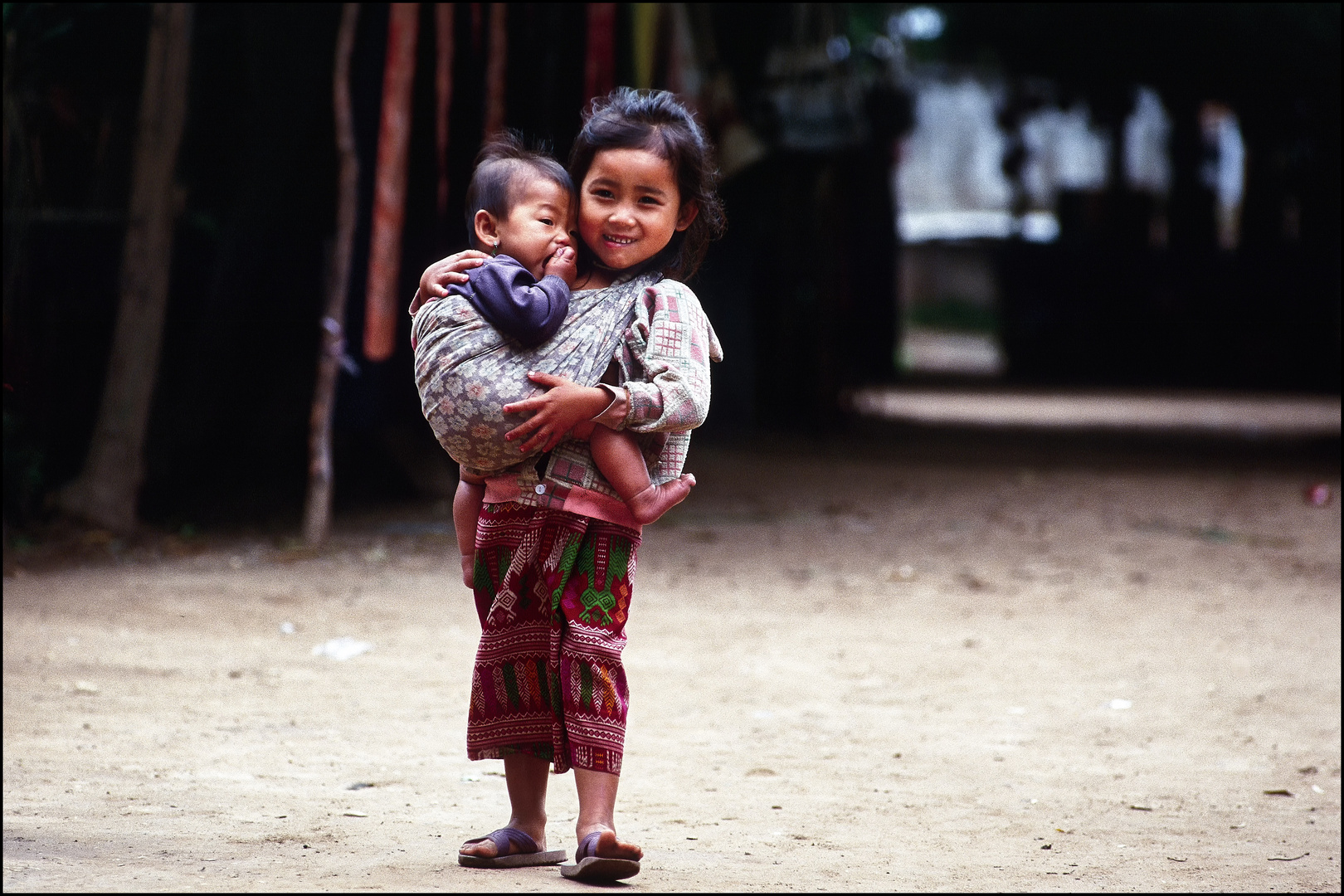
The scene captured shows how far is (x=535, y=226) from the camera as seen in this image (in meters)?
2.53

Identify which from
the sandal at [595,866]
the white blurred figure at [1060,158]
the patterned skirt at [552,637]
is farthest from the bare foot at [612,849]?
the white blurred figure at [1060,158]

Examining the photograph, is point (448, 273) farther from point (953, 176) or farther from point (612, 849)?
point (953, 176)

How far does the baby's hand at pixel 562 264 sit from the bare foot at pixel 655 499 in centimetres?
40

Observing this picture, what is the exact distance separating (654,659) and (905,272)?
2634 cm

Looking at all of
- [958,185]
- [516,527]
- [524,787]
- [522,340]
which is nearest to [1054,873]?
[524,787]

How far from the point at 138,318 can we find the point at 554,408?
5392 millimetres

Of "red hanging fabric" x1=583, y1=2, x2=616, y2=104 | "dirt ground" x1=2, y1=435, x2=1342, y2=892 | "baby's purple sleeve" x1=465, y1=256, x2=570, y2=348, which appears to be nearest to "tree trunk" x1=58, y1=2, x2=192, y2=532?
"dirt ground" x1=2, y1=435, x2=1342, y2=892

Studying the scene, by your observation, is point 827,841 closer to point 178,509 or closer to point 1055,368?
point 178,509

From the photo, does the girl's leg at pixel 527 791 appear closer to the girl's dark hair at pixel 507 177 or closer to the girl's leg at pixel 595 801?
the girl's leg at pixel 595 801

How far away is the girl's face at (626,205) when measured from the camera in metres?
2.57

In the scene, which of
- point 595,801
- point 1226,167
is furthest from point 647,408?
point 1226,167

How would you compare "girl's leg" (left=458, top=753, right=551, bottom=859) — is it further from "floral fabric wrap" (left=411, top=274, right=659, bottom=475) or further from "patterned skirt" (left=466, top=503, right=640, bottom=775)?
"floral fabric wrap" (left=411, top=274, right=659, bottom=475)

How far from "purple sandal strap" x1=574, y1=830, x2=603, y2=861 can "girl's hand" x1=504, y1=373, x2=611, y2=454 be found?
680 millimetres

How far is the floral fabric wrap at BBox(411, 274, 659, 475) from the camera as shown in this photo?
245 centimetres
